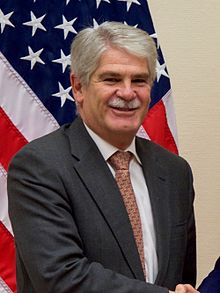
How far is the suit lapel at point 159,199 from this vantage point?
1.49 metres

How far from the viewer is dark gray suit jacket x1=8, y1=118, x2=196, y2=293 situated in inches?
52.1

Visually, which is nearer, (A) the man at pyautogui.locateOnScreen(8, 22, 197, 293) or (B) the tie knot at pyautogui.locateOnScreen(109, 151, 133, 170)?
(A) the man at pyautogui.locateOnScreen(8, 22, 197, 293)

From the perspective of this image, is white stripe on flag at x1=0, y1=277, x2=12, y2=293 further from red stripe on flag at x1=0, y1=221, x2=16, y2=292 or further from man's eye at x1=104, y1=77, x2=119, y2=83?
man's eye at x1=104, y1=77, x2=119, y2=83

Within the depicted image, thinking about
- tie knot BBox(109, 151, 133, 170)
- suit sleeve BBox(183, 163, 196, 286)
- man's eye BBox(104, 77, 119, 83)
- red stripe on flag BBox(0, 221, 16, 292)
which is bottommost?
suit sleeve BBox(183, 163, 196, 286)

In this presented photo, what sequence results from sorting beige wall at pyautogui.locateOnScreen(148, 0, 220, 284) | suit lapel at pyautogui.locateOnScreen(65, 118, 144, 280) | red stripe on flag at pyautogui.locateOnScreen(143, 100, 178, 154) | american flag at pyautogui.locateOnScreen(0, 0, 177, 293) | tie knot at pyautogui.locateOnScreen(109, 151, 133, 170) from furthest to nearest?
beige wall at pyautogui.locateOnScreen(148, 0, 220, 284), red stripe on flag at pyautogui.locateOnScreen(143, 100, 178, 154), american flag at pyautogui.locateOnScreen(0, 0, 177, 293), tie knot at pyautogui.locateOnScreen(109, 151, 133, 170), suit lapel at pyautogui.locateOnScreen(65, 118, 144, 280)

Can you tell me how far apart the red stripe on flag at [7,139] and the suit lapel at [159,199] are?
500 millimetres

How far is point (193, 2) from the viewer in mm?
2365

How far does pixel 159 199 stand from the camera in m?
1.55

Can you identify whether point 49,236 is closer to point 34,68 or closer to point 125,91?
point 125,91

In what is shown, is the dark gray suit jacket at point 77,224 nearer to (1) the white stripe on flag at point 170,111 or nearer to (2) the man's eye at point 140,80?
(2) the man's eye at point 140,80

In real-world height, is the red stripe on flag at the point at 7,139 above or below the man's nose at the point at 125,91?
below

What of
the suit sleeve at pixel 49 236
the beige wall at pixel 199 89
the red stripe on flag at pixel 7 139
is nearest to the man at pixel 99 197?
the suit sleeve at pixel 49 236

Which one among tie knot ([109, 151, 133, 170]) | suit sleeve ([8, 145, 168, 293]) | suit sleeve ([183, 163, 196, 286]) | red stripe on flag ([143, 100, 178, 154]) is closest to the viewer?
suit sleeve ([8, 145, 168, 293])

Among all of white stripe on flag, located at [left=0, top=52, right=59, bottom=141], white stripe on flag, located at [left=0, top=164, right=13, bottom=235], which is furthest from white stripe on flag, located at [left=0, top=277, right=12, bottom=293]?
white stripe on flag, located at [left=0, top=52, right=59, bottom=141]
